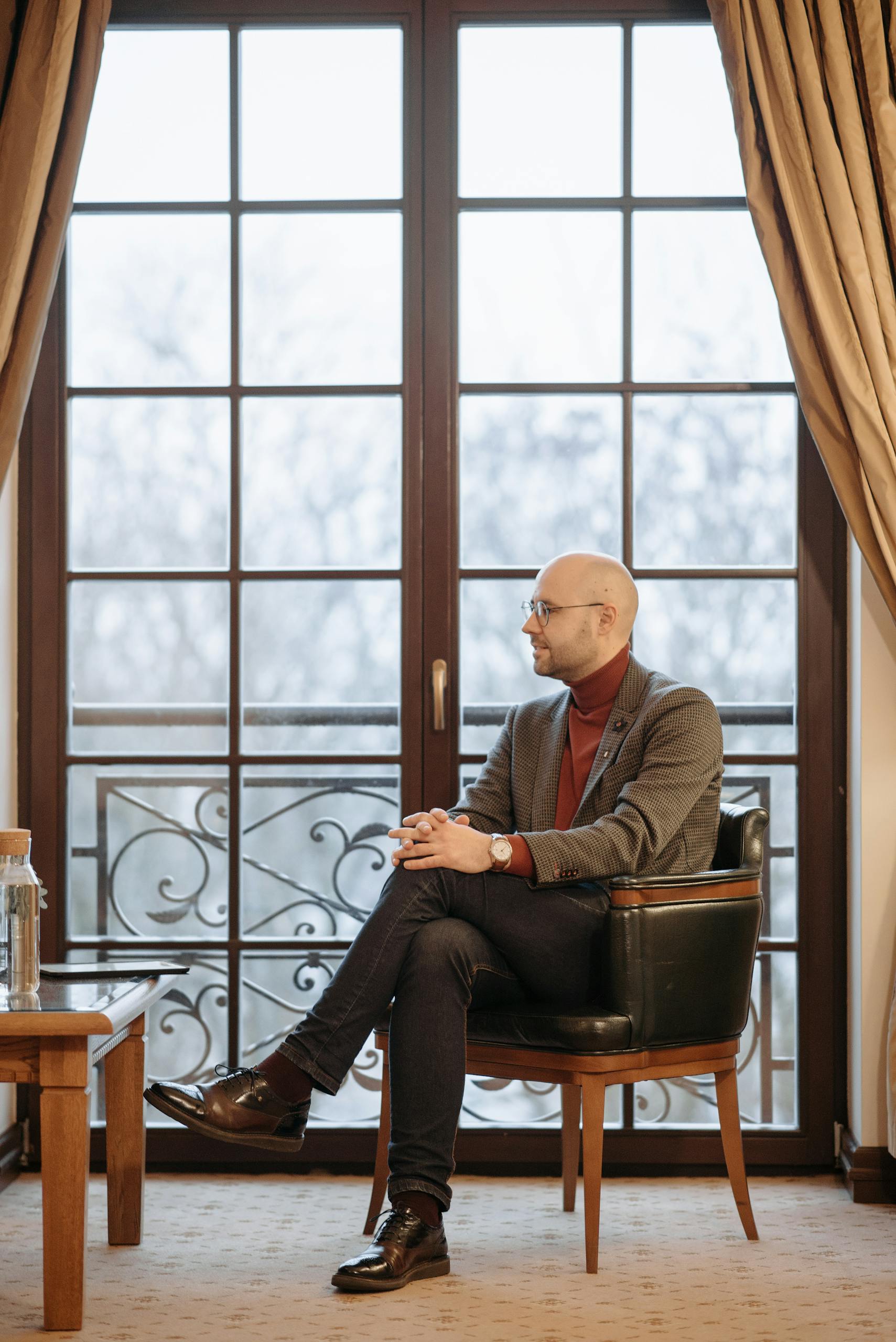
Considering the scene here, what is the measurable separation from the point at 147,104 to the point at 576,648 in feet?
5.56

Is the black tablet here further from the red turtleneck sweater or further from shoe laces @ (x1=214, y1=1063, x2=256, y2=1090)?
the red turtleneck sweater

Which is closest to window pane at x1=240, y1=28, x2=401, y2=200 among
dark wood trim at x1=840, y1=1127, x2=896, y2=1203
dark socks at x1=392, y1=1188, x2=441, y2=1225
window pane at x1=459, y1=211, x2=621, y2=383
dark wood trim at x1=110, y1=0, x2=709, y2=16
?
dark wood trim at x1=110, y1=0, x2=709, y2=16

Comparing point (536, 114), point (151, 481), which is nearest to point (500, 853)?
point (151, 481)

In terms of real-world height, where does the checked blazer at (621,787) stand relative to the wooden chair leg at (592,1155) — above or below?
above

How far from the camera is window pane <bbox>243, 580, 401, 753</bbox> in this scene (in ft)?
10.0

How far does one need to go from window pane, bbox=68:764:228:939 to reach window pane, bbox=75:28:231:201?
54.7 inches

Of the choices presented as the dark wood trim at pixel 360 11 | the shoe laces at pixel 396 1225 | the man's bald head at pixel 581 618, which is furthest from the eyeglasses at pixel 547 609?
the dark wood trim at pixel 360 11

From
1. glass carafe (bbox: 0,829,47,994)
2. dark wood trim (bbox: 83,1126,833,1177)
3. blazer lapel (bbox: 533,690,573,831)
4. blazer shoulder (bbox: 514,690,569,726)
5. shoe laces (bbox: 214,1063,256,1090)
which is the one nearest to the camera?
glass carafe (bbox: 0,829,47,994)

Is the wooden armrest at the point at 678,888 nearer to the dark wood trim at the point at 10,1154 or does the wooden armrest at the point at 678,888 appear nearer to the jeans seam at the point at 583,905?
the jeans seam at the point at 583,905

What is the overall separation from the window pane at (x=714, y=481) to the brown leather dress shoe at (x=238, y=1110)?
1.48 meters

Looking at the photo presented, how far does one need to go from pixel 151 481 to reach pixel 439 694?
86cm

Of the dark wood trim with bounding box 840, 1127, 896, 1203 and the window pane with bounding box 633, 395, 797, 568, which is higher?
the window pane with bounding box 633, 395, 797, 568

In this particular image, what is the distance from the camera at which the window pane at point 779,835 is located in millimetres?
3016

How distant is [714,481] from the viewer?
305 centimetres
